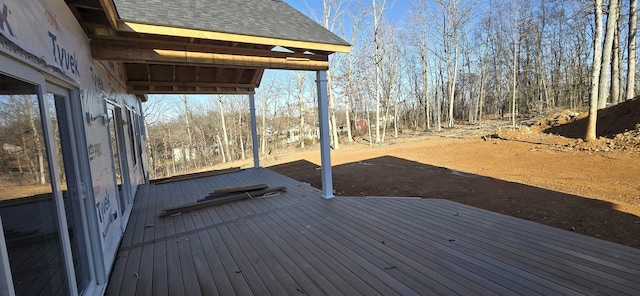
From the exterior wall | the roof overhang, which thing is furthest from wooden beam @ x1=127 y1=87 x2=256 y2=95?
the roof overhang

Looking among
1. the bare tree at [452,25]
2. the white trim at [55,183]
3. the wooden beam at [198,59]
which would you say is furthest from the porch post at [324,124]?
the bare tree at [452,25]

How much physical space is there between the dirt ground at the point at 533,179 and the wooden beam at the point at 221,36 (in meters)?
2.90

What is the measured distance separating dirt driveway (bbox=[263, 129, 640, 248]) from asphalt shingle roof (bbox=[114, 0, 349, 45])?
3240 mm

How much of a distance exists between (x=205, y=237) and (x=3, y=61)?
8.87 feet

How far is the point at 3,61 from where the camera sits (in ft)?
4.32

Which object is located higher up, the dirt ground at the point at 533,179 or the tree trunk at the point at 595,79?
the tree trunk at the point at 595,79

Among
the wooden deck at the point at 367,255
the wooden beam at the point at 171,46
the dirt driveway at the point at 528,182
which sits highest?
the wooden beam at the point at 171,46

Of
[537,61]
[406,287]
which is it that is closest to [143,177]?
[406,287]

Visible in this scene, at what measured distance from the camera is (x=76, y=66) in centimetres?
262

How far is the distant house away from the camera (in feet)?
4.85

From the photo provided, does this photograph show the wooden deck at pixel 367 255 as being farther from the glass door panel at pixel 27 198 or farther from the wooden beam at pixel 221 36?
the wooden beam at pixel 221 36

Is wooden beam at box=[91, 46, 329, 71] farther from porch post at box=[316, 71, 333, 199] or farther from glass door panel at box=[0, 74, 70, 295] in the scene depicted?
glass door panel at box=[0, 74, 70, 295]

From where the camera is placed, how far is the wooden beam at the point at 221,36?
312cm

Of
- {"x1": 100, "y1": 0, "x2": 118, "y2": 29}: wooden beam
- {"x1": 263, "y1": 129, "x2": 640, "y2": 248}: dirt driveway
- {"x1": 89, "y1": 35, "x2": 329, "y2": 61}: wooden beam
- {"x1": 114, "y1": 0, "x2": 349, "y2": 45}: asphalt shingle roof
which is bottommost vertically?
{"x1": 263, "y1": 129, "x2": 640, "y2": 248}: dirt driveway
